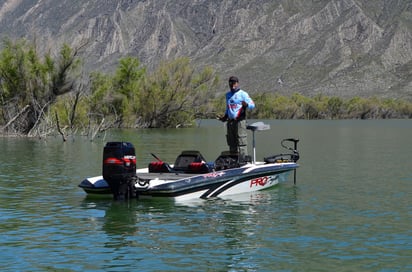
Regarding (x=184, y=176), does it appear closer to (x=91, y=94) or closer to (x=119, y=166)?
(x=119, y=166)

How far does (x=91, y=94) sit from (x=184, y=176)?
5148cm

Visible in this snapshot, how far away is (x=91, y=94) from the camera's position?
6925 cm

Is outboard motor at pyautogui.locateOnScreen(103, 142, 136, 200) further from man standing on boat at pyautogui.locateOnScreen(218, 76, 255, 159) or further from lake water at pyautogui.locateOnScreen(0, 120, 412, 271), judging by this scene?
man standing on boat at pyautogui.locateOnScreen(218, 76, 255, 159)

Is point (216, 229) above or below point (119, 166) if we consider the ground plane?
below

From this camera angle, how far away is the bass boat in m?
16.7

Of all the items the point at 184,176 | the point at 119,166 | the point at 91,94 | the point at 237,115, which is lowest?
the point at 184,176

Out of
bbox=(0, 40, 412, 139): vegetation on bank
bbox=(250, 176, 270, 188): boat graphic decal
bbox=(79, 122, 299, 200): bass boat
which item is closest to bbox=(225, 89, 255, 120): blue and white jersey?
bbox=(79, 122, 299, 200): bass boat

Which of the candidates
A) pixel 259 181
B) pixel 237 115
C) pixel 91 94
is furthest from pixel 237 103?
pixel 91 94

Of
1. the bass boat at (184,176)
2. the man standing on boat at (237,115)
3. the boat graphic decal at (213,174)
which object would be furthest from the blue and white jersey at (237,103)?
the boat graphic decal at (213,174)

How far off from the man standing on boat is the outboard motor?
4613mm

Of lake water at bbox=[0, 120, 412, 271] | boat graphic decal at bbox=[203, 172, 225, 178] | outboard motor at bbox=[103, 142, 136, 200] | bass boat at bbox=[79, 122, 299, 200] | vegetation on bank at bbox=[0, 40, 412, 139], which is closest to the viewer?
lake water at bbox=[0, 120, 412, 271]

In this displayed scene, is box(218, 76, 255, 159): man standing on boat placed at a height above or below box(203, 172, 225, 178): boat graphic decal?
above

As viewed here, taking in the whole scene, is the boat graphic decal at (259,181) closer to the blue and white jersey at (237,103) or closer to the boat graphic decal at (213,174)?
the boat graphic decal at (213,174)

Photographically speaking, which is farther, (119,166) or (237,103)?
(237,103)
